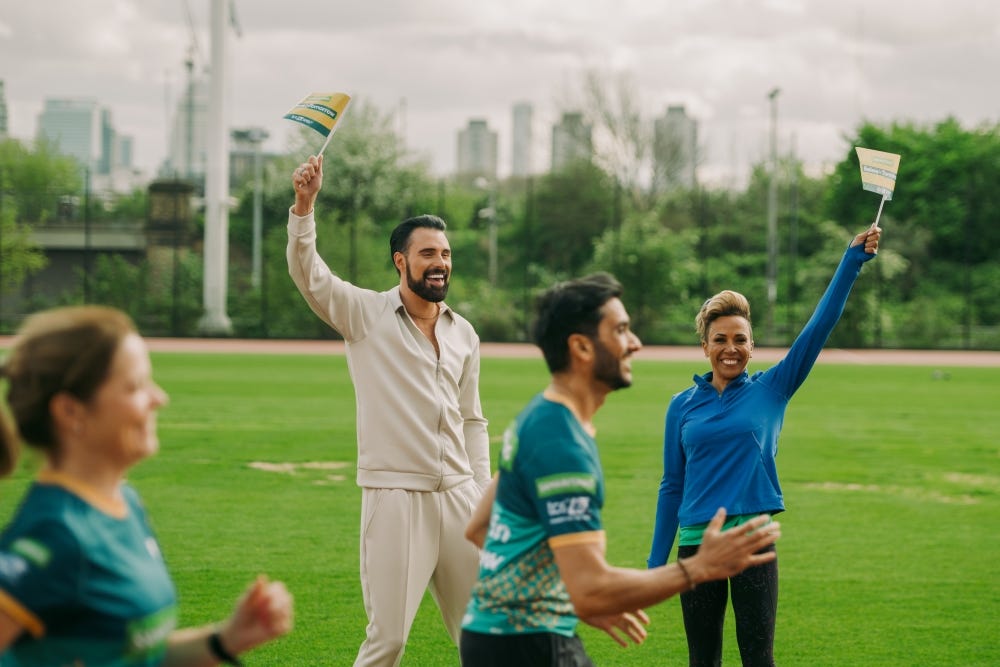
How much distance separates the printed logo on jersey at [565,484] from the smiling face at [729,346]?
86.5 inches

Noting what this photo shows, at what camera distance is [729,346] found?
16.6 feet

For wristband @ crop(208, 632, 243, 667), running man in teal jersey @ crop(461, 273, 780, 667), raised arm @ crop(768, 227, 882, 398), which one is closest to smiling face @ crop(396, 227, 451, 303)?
raised arm @ crop(768, 227, 882, 398)

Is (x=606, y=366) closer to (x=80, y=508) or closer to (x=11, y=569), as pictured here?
(x=80, y=508)

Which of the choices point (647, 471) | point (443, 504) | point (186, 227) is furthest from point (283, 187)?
point (443, 504)

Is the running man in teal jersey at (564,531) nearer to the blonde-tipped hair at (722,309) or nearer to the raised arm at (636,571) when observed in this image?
the raised arm at (636,571)

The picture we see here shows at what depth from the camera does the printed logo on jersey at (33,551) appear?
2.35 m

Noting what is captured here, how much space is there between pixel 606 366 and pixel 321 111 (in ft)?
9.29

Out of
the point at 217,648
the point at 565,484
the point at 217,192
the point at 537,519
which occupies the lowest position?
the point at 217,648

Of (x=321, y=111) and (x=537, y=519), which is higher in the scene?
(x=321, y=111)

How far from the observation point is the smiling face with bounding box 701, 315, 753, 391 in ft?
16.6

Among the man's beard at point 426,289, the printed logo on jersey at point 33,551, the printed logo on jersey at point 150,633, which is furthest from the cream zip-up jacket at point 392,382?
the printed logo on jersey at point 33,551

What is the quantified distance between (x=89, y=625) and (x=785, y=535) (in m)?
8.95

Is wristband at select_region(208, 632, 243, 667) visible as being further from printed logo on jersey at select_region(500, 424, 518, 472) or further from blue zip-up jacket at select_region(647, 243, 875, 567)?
blue zip-up jacket at select_region(647, 243, 875, 567)

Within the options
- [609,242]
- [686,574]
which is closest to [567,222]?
[609,242]
